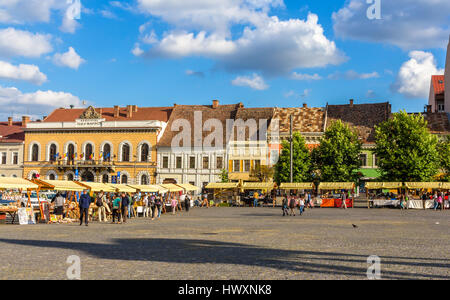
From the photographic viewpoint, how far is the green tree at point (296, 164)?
54.0 metres

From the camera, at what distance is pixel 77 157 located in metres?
66.0

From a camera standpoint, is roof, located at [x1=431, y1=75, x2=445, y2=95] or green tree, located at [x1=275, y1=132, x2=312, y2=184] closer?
green tree, located at [x1=275, y1=132, x2=312, y2=184]

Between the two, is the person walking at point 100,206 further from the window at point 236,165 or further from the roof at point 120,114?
the roof at point 120,114

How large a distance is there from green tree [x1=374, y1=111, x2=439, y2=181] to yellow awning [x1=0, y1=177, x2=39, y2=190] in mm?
34072

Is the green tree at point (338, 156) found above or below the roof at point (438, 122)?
below

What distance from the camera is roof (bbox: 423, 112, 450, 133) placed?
5941cm

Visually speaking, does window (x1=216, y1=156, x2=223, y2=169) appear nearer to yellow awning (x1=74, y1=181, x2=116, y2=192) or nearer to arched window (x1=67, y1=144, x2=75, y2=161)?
arched window (x1=67, y1=144, x2=75, y2=161)

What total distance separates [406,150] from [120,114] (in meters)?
38.1

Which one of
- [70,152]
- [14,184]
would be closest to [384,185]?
[14,184]

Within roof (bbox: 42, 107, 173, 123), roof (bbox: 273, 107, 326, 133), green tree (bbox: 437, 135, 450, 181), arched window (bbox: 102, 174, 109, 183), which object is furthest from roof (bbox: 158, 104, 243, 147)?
green tree (bbox: 437, 135, 450, 181)

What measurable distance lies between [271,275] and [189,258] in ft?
9.50

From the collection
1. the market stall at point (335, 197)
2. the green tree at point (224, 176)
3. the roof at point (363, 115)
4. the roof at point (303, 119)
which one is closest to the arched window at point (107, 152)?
the green tree at point (224, 176)

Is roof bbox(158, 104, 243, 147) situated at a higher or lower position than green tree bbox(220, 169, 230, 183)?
higher

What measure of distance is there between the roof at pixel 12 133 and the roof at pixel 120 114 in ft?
15.7
